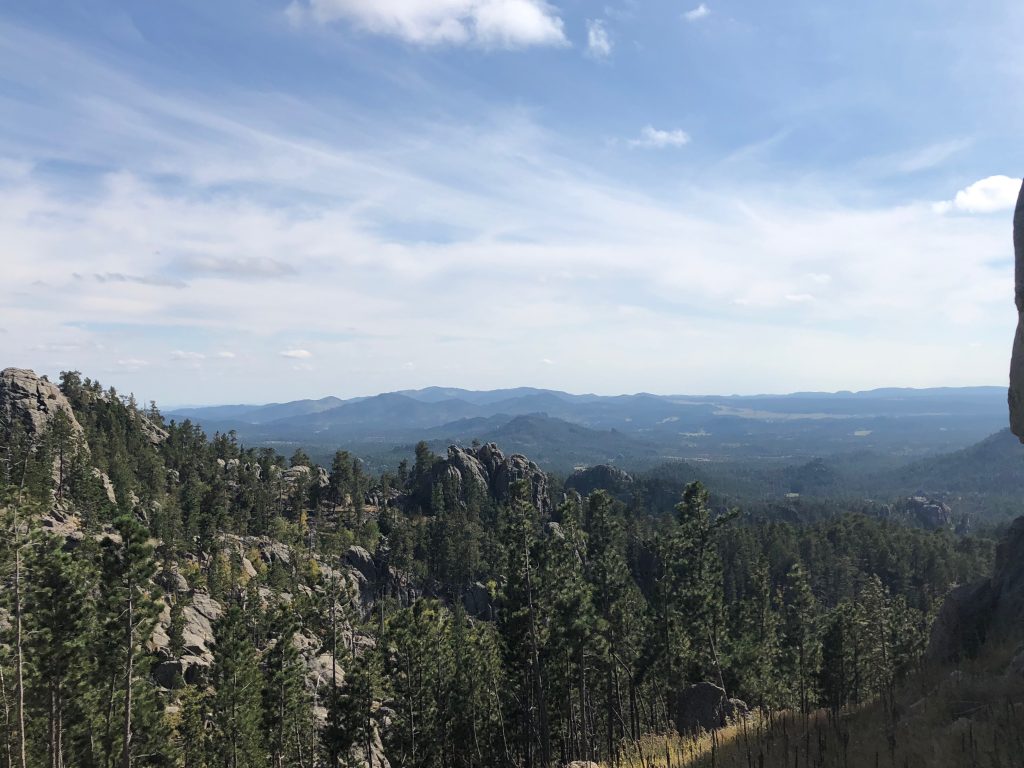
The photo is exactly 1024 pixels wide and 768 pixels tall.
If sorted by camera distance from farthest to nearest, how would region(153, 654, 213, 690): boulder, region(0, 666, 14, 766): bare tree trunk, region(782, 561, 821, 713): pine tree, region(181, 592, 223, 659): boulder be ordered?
region(181, 592, 223, 659): boulder → region(153, 654, 213, 690): boulder → region(782, 561, 821, 713): pine tree → region(0, 666, 14, 766): bare tree trunk

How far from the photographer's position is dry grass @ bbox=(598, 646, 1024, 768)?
31.1 feet

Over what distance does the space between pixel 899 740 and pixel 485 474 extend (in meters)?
152

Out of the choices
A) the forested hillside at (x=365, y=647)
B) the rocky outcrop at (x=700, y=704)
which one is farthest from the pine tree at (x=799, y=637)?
the rocky outcrop at (x=700, y=704)

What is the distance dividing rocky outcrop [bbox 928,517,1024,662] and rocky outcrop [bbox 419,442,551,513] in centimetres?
11861

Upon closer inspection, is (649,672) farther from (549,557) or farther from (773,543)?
(773,543)

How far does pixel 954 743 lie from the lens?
9.88 metres

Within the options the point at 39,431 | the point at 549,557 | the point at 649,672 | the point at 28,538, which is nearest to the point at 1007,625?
the point at 549,557

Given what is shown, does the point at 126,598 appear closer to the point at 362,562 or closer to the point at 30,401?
the point at 362,562

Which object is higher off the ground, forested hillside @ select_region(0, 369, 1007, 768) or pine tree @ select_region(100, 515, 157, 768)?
pine tree @ select_region(100, 515, 157, 768)

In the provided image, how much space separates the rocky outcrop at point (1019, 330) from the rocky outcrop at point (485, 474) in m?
129

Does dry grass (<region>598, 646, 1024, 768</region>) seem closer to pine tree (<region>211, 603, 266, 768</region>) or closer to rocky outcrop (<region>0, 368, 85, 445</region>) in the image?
pine tree (<region>211, 603, 266, 768</region>)

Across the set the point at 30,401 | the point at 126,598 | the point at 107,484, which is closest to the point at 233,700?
the point at 126,598

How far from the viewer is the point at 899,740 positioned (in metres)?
11.2

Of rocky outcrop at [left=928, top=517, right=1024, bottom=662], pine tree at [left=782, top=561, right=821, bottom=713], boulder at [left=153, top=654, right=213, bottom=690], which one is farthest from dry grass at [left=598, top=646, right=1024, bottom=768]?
boulder at [left=153, top=654, right=213, bottom=690]
